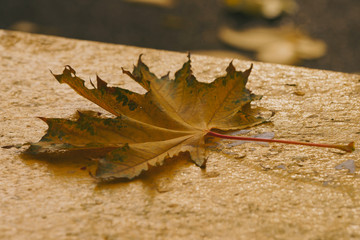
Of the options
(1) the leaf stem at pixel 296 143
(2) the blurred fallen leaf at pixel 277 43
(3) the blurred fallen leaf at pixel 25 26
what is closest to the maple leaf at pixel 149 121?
(1) the leaf stem at pixel 296 143

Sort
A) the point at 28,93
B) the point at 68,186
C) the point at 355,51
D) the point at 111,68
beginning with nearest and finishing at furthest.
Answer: the point at 68,186 < the point at 28,93 < the point at 111,68 < the point at 355,51

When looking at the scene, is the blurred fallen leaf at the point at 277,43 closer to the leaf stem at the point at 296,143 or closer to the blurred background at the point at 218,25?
the blurred background at the point at 218,25

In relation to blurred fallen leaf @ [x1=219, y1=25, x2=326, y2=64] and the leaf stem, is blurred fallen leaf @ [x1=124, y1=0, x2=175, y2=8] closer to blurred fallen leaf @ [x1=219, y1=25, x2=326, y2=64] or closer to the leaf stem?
blurred fallen leaf @ [x1=219, y1=25, x2=326, y2=64]

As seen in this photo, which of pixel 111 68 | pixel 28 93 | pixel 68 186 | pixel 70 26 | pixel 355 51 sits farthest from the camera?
pixel 70 26

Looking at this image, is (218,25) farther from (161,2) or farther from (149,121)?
(149,121)

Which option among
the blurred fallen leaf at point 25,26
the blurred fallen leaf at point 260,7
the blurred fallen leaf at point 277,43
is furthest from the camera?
the blurred fallen leaf at point 260,7

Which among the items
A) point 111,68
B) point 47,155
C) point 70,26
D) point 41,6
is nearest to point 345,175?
point 47,155

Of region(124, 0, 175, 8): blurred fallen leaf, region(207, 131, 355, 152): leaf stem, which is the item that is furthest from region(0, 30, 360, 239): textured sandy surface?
region(124, 0, 175, 8): blurred fallen leaf

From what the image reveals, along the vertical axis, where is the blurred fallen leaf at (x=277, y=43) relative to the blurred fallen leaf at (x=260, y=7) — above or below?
below

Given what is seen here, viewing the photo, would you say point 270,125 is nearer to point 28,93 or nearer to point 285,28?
point 28,93
